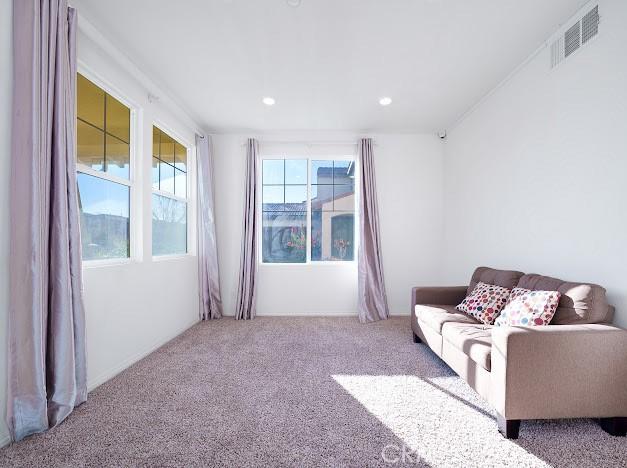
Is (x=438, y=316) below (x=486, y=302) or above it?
below

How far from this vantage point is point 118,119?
2631mm

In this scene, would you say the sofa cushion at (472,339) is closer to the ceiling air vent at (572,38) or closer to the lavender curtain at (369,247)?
the lavender curtain at (369,247)

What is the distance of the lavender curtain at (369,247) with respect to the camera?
4.09m

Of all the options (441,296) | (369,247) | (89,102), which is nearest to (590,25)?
(441,296)

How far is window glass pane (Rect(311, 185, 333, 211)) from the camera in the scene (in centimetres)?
448

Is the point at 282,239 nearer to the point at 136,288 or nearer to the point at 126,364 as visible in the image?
the point at 136,288

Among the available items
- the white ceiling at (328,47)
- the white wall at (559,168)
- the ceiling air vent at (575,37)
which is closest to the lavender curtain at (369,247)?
the white ceiling at (328,47)

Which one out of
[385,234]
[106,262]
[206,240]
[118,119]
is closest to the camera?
[106,262]

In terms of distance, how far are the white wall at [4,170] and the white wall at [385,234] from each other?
2741 millimetres

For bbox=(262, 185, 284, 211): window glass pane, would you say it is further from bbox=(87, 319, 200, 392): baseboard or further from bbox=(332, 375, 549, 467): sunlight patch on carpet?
bbox=(332, 375, 549, 467): sunlight patch on carpet

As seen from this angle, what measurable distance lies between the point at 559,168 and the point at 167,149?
3.83 meters

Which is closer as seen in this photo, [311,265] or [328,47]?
[328,47]

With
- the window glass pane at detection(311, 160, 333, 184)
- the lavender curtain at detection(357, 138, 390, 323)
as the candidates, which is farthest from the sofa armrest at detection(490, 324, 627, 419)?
the window glass pane at detection(311, 160, 333, 184)

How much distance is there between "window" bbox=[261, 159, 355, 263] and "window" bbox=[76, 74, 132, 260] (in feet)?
6.62
